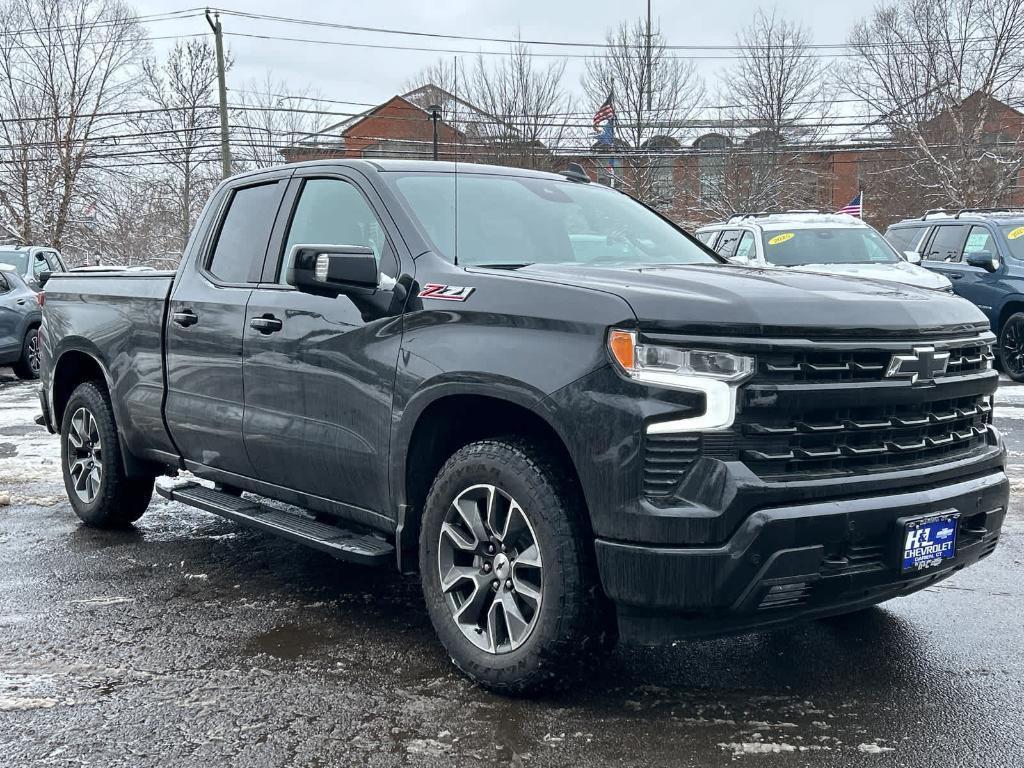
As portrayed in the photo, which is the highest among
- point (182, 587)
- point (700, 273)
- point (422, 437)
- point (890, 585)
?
point (700, 273)

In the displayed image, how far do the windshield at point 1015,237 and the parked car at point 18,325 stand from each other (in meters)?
13.4

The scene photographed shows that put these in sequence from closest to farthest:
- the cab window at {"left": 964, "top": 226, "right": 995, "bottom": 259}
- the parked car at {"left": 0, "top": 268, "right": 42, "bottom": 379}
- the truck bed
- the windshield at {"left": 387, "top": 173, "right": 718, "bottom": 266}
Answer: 1. the windshield at {"left": 387, "top": 173, "right": 718, "bottom": 266}
2. the truck bed
3. the cab window at {"left": 964, "top": 226, "right": 995, "bottom": 259}
4. the parked car at {"left": 0, "top": 268, "right": 42, "bottom": 379}

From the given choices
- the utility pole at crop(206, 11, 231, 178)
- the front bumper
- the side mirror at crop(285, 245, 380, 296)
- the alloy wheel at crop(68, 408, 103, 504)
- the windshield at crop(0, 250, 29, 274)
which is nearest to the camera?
the front bumper

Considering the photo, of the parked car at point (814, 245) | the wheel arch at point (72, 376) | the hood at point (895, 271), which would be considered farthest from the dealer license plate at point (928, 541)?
the parked car at point (814, 245)

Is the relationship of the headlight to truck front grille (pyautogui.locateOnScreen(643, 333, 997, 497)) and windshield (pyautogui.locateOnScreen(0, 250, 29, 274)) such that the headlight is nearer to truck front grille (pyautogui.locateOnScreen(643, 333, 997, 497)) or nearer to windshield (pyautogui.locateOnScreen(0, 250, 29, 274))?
truck front grille (pyautogui.locateOnScreen(643, 333, 997, 497))

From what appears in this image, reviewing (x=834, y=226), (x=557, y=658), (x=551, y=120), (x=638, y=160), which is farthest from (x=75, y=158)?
(x=557, y=658)

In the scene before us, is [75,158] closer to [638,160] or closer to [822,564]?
[638,160]

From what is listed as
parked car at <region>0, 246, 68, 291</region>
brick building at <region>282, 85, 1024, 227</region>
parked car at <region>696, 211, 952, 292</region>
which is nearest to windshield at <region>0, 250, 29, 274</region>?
parked car at <region>0, 246, 68, 291</region>

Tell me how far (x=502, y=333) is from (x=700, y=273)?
0.80 meters

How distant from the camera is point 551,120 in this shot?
35.8 m

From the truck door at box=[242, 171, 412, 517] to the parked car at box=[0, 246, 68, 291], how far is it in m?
14.8

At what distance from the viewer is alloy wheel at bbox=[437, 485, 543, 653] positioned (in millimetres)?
3379

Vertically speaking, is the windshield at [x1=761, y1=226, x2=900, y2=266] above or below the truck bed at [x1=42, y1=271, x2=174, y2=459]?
above

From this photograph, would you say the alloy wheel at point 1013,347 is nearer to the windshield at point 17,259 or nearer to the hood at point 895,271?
the hood at point 895,271
